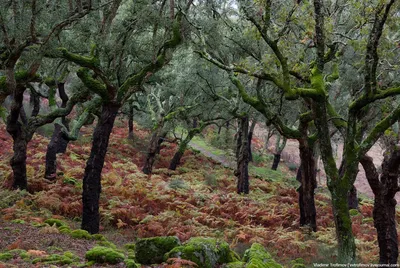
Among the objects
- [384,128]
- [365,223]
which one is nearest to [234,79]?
[384,128]

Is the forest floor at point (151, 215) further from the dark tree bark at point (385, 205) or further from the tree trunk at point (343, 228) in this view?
the tree trunk at point (343, 228)

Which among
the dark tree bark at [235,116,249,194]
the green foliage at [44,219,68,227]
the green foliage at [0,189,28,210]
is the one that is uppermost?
the dark tree bark at [235,116,249,194]

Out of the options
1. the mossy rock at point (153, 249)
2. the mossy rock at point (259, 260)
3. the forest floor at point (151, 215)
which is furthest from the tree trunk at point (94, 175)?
the mossy rock at point (259, 260)

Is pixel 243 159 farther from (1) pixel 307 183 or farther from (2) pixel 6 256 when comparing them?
(2) pixel 6 256

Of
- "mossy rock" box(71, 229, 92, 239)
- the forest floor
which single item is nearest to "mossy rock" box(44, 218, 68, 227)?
the forest floor

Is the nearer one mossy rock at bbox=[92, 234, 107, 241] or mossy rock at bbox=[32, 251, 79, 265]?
mossy rock at bbox=[32, 251, 79, 265]

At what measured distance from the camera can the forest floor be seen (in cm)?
1034

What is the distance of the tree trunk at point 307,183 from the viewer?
45.3ft

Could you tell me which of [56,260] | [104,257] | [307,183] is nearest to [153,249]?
[104,257]

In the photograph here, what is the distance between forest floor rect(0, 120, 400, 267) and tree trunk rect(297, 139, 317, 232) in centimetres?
62

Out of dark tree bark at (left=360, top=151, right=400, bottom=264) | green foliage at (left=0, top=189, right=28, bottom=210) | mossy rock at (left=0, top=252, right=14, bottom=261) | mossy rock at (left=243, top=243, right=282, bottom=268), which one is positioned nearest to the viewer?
mossy rock at (left=243, top=243, right=282, bottom=268)

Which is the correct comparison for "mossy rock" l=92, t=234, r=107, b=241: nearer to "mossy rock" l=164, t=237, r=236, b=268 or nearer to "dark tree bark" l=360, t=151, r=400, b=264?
"mossy rock" l=164, t=237, r=236, b=268

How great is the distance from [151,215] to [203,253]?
688cm

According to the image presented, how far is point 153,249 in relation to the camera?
318 inches
